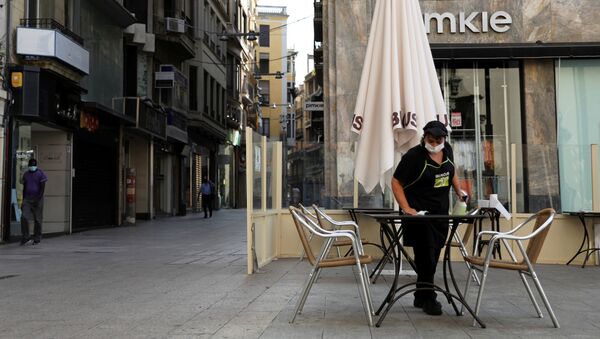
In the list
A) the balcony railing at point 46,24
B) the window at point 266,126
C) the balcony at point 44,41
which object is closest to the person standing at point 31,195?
the balcony at point 44,41

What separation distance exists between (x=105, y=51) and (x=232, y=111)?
86.8 ft

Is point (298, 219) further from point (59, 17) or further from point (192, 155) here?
point (192, 155)

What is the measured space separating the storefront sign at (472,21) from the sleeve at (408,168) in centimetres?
809

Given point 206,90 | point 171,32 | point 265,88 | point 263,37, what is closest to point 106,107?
point 171,32

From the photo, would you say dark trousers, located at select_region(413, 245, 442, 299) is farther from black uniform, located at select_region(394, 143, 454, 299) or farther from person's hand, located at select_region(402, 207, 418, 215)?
person's hand, located at select_region(402, 207, 418, 215)

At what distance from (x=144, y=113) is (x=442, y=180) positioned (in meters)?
18.9

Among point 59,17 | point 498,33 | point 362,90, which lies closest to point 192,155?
point 59,17

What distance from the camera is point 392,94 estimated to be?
23.6ft

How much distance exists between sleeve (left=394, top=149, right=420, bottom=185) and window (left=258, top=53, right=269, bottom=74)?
71.3 metres

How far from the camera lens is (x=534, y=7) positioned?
1276 cm

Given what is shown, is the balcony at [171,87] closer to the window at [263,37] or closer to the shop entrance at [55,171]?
the shop entrance at [55,171]

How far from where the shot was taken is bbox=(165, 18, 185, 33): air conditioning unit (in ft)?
87.1

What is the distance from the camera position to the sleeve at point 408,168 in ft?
17.8

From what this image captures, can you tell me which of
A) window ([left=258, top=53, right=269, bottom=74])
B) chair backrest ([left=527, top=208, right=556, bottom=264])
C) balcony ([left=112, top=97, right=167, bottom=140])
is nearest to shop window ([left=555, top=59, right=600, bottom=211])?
chair backrest ([left=527, top=208, right=556, bottom=264])
